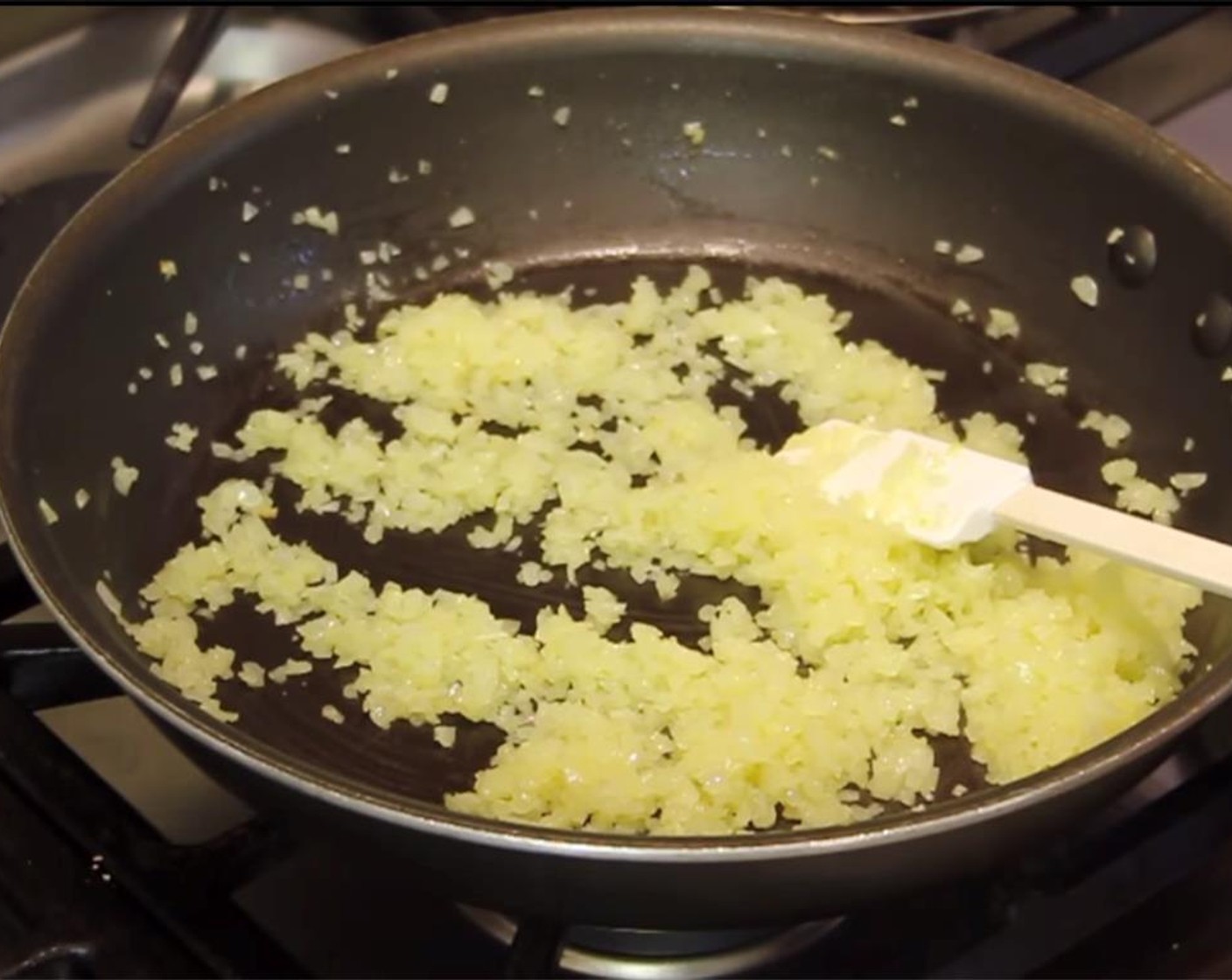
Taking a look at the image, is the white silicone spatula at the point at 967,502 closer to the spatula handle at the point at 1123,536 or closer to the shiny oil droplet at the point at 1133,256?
the spatula handle at the point at 1123,536

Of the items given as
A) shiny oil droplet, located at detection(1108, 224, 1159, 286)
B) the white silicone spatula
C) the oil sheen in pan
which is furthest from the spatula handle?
shiny oil droplet, located at detection(1108, 224, 1159, 286)

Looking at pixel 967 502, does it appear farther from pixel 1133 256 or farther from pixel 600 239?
pixel 600 239

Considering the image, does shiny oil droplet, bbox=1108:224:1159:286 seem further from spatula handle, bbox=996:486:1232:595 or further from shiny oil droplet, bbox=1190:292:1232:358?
spatula handle, bbox=996:486:1232:595

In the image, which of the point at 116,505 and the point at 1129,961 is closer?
the point at 1129,961

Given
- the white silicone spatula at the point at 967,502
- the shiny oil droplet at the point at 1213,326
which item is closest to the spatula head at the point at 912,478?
the white silicone spatula at the point at 967,502

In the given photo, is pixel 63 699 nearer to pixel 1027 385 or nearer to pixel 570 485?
pixel 570 485

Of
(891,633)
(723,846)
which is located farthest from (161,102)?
(723,846)

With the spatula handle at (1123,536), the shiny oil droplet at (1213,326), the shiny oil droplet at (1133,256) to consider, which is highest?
the shiny oil droplet at (1133,256)
